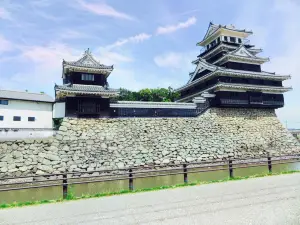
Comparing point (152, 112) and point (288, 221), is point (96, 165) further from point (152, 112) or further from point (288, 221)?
point (288, 221)

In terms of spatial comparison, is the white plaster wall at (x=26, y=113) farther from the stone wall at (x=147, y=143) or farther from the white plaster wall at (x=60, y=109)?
the stone wall at (x=147, y=143)

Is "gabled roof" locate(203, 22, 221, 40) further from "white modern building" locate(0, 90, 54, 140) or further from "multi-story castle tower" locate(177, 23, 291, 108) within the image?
"white modern building" locate(0, 90, 54, 140)

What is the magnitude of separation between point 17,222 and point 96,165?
421 inches

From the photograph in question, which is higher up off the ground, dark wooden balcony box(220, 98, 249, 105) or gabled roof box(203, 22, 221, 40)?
gabled roof box(203, 22, 221, 40)

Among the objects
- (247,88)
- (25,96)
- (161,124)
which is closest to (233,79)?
(247,88)

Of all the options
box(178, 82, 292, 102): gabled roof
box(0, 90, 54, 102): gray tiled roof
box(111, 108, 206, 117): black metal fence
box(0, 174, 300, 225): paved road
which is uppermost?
box(178, 82, 292, 102): gabled roof

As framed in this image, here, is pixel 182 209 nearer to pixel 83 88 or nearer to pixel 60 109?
pixel 83 88

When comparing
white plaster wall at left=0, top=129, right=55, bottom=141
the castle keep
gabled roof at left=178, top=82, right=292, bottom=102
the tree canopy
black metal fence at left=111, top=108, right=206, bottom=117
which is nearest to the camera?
white plaster wall at left=0, top=129, right=55, bottom=141

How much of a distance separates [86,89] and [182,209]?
15.9 metres

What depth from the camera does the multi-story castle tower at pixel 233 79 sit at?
23766mm

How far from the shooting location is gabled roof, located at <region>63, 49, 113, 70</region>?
1993 centimetres

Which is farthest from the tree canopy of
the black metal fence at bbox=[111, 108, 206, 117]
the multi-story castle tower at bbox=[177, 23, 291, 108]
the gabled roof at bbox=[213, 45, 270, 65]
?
the black metal fence at bbox=[111, 108, 206, 117]

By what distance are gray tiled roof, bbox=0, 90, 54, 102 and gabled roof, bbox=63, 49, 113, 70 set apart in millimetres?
6568

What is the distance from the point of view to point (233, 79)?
24.6 m
